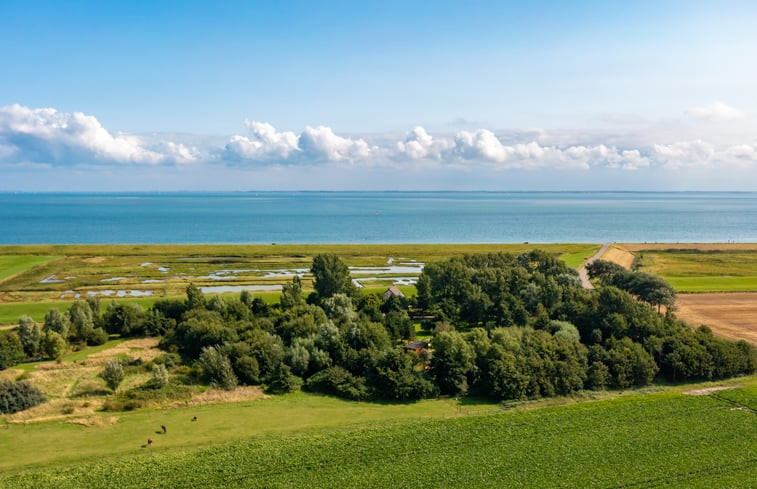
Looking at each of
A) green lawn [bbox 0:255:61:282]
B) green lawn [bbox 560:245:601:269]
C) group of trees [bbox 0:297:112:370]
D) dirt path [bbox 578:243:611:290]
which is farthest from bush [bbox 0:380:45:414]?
green lawn [bbox 560:245:601:269]

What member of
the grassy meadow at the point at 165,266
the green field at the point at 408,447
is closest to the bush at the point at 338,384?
the green field at the point at 408,447

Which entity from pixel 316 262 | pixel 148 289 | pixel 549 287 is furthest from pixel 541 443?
pixel 148 289

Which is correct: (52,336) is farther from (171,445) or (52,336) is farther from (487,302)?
(487,302)

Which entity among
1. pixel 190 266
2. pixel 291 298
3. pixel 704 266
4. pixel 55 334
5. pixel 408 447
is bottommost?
pixel 408 447

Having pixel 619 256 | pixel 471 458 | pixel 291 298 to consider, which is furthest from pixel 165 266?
pixel 619 256

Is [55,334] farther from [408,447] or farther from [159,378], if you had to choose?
[408,447]

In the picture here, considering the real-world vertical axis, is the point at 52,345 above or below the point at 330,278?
below

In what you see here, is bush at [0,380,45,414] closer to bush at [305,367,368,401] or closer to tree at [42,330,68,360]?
tree at [42,330,68,360]
